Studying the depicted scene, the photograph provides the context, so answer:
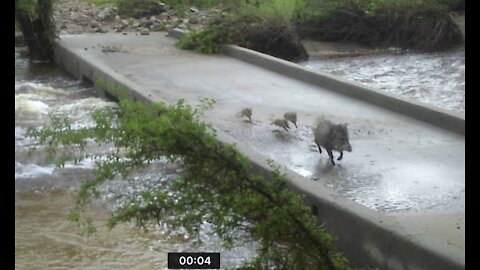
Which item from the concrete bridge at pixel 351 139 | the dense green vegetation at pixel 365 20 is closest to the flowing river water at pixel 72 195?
the concrete bridge at pixel 351 139

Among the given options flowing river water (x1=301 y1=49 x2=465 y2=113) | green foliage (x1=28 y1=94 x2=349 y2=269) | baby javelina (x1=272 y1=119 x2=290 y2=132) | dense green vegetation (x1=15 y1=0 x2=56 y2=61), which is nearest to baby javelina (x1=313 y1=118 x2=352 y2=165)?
baby javelina (x1=272 y1=119 x2=290 y2=132)

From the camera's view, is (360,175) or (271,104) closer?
(360,175)

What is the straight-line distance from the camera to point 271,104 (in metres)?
9.60

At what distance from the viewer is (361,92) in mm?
9773

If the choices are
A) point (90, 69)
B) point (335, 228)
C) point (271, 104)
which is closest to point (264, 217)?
point (335, 228)

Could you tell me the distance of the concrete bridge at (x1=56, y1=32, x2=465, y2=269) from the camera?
5.15 m

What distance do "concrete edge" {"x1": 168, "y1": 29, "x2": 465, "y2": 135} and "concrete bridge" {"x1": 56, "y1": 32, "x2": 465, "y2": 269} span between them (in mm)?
13

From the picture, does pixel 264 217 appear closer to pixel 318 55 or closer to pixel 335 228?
pixel 335 228

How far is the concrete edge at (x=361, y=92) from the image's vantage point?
821 centimetres
